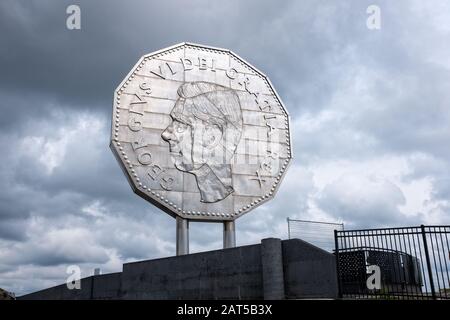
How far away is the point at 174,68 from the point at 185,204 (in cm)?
698

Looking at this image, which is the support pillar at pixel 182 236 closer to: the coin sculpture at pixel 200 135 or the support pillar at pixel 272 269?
the coin sculpture at pixel 200 135

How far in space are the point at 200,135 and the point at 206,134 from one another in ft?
1.06

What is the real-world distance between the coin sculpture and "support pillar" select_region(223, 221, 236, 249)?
5 cm

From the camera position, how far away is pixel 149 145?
2131 centimetres

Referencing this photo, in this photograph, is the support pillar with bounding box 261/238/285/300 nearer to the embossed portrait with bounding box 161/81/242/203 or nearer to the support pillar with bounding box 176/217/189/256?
the support pillar with bounding box 176/217/189/256

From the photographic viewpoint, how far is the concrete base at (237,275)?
1549 cm

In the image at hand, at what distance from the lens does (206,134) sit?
22.7m

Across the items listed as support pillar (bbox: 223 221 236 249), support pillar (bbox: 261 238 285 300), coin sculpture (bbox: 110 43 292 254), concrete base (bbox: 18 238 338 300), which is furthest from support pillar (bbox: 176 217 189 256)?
support pillar (bbox: 261 238 285 300)

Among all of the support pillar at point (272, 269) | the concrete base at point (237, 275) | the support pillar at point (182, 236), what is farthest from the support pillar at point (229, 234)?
the support pillar at point (272, 269)

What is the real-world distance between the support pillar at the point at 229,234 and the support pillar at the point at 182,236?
1.94 metres

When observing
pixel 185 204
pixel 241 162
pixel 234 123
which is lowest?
pixel 185 204

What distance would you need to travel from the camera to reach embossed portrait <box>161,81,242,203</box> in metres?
21.8
